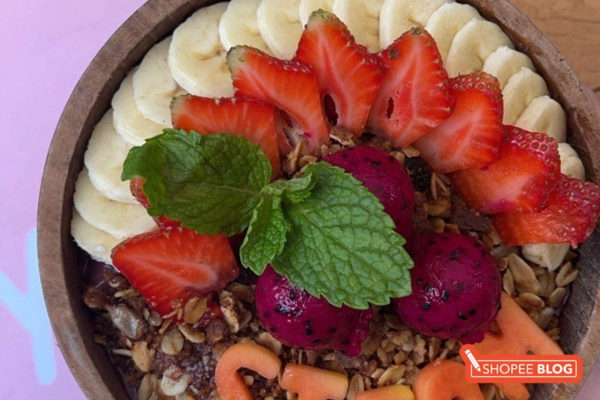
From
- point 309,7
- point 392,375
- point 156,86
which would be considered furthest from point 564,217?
point 156,86

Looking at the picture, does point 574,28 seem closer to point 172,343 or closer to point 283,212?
point 283,212

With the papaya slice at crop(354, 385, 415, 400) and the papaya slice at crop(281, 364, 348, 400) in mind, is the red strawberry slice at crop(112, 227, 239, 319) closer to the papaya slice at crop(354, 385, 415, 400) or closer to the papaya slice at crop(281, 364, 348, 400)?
the papaya slice at crop(281, 364, 348, 400)

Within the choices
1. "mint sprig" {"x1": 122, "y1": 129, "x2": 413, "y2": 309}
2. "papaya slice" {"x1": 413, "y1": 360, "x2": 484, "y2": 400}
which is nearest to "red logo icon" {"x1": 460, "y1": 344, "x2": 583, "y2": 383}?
"papaya slice" {"x1": 413, "y1": 360, "x2": 484, "y2": 400}

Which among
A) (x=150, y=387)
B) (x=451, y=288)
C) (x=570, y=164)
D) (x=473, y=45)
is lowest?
(x=150, y=387)

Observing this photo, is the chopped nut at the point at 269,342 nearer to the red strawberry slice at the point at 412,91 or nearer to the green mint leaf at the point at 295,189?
the green mint leaf at the point at 295,189

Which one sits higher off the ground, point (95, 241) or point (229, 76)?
point (229, 76)

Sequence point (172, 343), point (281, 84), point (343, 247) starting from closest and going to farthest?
point (343, 247)
point (281, 84)
point (172, 343)

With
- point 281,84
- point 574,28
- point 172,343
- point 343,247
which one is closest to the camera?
point 343,247

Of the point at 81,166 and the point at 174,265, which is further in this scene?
the point at 81,166
